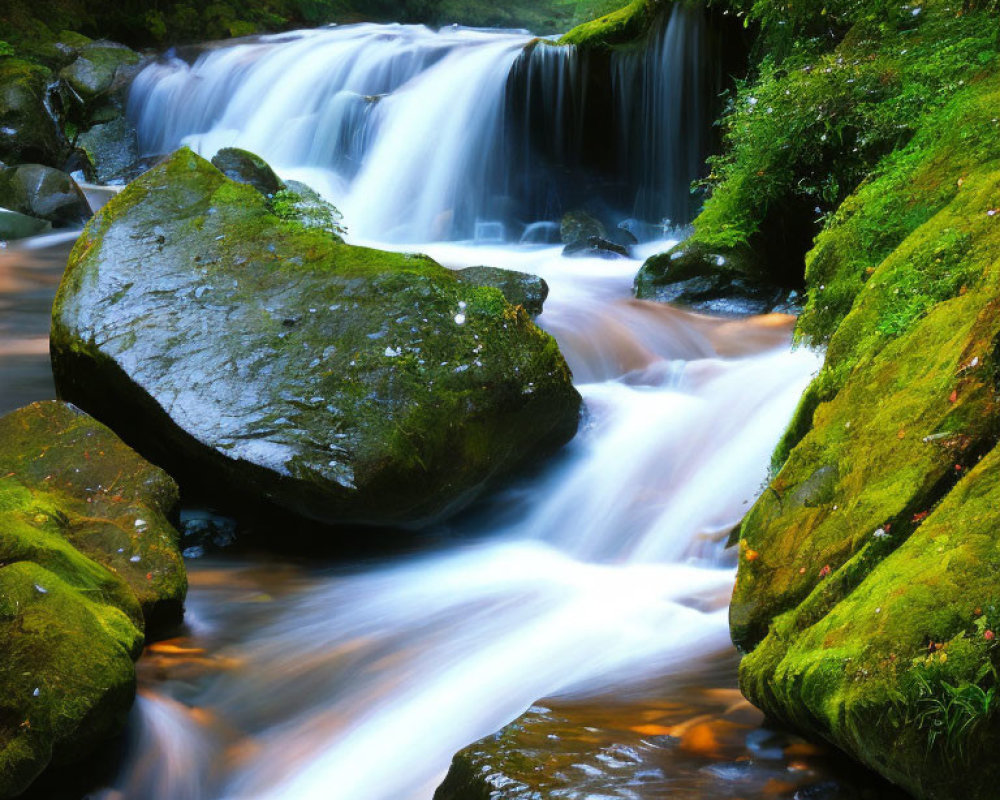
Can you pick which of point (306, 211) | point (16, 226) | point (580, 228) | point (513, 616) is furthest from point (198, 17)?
point (513, 616)

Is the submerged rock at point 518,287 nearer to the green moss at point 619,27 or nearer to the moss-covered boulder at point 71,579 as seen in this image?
the moss-covered boulder at point 71,579

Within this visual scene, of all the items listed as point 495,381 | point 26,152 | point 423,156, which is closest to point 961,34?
point 495,381

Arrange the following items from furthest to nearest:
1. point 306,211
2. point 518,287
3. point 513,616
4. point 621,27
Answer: point 621,27, point 306,211, point 518,287, point 513,616

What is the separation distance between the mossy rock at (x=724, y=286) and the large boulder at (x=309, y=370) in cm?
270

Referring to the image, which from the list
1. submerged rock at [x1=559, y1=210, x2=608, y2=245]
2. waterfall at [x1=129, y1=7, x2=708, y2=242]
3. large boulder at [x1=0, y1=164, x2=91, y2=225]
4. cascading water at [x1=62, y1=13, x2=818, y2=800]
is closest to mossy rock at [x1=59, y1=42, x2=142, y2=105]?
waterfall at [x1=129, y1=7, x2=708, y2=242]

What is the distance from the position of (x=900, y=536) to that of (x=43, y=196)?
11.7 m

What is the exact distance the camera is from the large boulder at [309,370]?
15.9 feet

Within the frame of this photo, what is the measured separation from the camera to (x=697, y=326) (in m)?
7.74

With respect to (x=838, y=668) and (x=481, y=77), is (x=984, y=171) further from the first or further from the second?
(x=481, y=77)

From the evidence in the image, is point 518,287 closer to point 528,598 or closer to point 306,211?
point 306,211

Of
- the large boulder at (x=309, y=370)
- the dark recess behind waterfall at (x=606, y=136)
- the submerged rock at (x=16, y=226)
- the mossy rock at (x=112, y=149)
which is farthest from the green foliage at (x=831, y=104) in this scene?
the mossy rock at (x=112, y=149)

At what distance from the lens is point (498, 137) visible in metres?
12.4

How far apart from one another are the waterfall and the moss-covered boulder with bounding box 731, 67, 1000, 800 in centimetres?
749

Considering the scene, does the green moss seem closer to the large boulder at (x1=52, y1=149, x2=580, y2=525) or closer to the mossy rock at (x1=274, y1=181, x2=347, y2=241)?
the mossy rock at (x1=274, y1=181, x2=347, y2=241)
